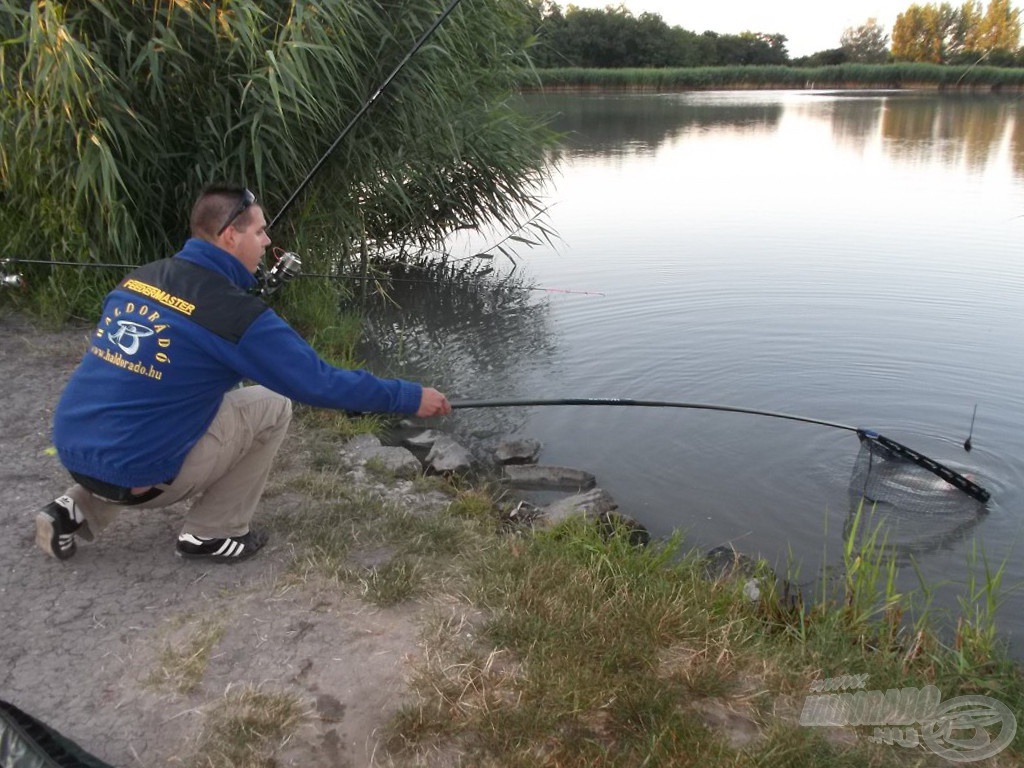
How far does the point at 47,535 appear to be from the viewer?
128 inches

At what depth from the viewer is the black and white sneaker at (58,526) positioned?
3232 millimetres

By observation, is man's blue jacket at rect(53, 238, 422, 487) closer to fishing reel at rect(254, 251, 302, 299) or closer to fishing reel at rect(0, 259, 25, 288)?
fishing reel at rect(254, 251, 302, 299)

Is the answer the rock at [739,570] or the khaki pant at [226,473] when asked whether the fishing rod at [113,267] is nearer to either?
the khaki pant at [226,473]

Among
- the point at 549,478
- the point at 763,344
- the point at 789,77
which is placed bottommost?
the point at 789,77

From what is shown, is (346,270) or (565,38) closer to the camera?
(346,270)

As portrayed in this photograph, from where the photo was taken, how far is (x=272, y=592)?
3.18 m

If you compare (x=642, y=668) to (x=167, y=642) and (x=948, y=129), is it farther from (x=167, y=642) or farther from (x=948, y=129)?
(x=948, y=129)

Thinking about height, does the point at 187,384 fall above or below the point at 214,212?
below

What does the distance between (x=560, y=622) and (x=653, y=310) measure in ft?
19.1

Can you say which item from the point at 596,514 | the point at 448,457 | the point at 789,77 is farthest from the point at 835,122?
the point at 789,77

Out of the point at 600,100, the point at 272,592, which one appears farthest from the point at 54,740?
the point at 600,100

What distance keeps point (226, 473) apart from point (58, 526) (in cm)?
60

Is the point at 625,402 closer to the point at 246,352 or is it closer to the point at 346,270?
the point at 246,352

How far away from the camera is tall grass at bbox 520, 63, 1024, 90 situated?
3797 cm
